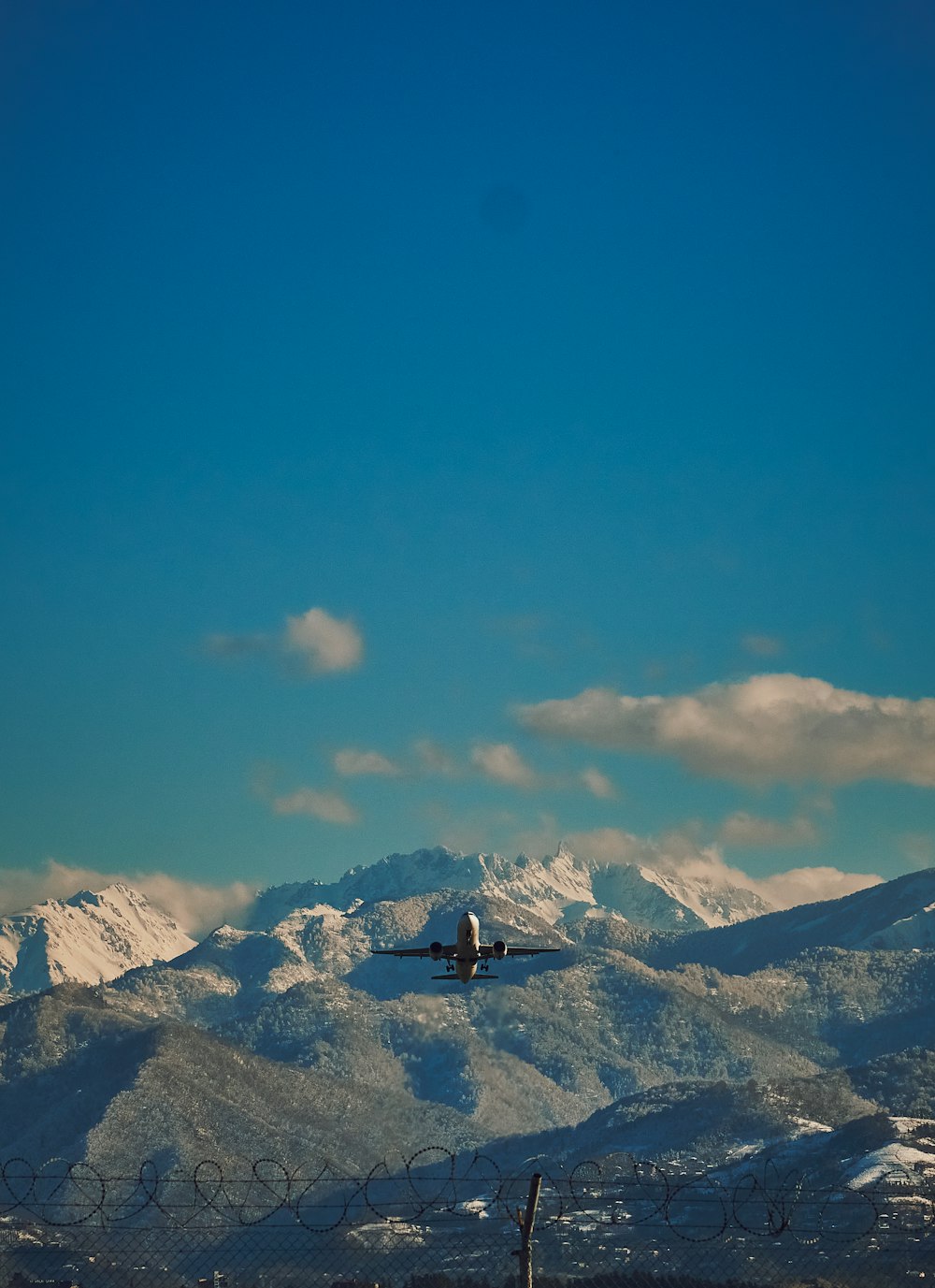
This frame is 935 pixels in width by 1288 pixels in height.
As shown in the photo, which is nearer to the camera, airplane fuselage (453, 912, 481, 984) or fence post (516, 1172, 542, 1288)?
fence post (516, 1172, 542, 1288)

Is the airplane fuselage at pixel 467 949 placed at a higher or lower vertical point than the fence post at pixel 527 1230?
higher

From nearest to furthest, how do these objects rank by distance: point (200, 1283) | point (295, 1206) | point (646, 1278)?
1. point (295, 1206)
2. point (200, 1283)
3. point (646, 1278)

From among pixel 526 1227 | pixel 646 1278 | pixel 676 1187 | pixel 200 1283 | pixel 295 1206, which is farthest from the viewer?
pixel 646 1278

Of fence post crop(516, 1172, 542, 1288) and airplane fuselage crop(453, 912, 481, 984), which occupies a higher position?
airplane fuselage crop(453, 912, 481, 984)

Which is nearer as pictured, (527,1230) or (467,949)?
(527,1230)

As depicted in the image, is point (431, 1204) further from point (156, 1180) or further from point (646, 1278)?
point (646, 1278)

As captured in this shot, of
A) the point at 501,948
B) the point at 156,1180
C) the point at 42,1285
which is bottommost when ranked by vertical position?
the point at 42,1285

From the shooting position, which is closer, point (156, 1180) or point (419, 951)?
point (156, 1180)

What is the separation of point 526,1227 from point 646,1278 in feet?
541

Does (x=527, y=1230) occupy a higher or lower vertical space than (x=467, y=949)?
lower

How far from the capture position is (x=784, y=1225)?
3922cm

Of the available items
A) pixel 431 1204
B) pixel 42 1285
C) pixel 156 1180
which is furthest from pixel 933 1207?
pixel 42 1285

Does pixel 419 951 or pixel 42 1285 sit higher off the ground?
pixel 419 951

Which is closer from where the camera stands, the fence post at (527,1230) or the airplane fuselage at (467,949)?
the fence post at (527,1230)
